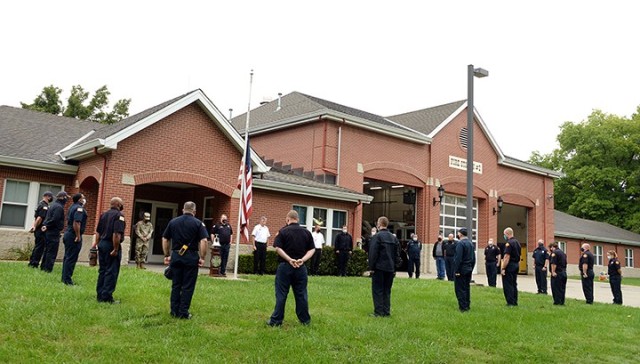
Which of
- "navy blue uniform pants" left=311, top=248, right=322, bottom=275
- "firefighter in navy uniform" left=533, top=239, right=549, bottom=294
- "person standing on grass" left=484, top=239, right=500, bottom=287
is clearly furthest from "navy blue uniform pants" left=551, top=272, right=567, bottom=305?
"navy blue uniform pants" left=311, top=248, right=322, bottom=275

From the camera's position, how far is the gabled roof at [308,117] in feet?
82.1

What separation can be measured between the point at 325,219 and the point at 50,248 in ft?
40.2

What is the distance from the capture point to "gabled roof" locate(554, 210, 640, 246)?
40156 mm

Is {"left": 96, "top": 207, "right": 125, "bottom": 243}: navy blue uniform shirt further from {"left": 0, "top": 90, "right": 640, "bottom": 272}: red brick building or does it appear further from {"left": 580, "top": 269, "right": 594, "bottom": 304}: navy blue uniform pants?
{"left": 580, "top": 269, "right": 594, "bottom": 304}: navy blue uniform pants

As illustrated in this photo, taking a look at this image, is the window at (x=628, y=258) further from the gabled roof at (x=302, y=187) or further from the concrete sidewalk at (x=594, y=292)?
the gabled roof at (x=302, y=187)

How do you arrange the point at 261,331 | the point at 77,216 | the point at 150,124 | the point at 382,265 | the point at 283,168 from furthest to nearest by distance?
1. the point at 283,168
2. the point at 150,124
3. the point at 77,216
4. the point at 382,265
5. the point at 261,331

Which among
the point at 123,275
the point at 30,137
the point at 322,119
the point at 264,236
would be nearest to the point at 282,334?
the point at 123,275

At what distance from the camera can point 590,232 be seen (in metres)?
42.7

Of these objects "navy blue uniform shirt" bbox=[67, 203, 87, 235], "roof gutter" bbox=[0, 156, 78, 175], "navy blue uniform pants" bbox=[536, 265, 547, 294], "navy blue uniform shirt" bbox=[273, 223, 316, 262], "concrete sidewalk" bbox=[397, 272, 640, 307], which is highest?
"roof gutter" bbox=[0, 156, 78, 175]

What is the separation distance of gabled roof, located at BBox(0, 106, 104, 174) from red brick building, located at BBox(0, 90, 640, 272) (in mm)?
49

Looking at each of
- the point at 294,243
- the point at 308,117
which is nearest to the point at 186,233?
the point at 294,243

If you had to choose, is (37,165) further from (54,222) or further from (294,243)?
(294,243)

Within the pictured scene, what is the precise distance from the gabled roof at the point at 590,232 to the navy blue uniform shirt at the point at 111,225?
1370 inches

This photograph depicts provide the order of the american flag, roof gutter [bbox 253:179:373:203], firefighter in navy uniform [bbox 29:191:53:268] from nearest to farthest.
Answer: firefighter in navy uniform [bbox 29:191:53:268] → the american flag → roof gutter [bbox 253:179:373:203]
